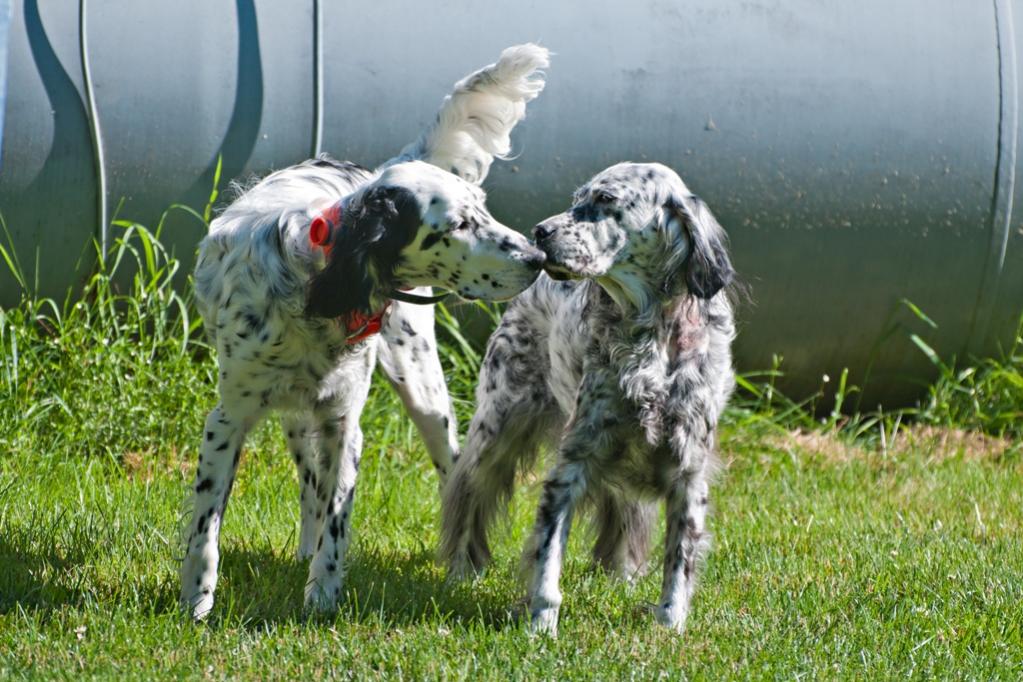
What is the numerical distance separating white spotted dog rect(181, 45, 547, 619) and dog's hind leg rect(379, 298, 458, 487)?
22 mm

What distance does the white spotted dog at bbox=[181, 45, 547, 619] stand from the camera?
398 cm

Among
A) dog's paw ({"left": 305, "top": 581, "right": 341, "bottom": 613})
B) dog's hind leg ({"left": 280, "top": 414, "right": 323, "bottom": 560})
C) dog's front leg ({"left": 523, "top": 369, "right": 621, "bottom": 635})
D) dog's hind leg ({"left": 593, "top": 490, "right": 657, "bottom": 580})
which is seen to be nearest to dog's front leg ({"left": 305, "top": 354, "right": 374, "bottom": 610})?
dog's paw ({"left": 305, "top": 581, "right": 341, "bottom": 613})

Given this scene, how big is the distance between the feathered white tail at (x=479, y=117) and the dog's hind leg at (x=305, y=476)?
1007 mm

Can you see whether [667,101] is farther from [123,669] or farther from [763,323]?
[123,669]

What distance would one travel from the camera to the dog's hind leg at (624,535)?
4.95 metres

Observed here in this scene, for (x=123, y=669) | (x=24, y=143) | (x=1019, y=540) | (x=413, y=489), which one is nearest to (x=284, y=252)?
(x=123, y=669)

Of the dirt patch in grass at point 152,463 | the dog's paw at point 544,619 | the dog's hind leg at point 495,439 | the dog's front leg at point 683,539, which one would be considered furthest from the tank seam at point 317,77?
the dog's paw at point 544,619

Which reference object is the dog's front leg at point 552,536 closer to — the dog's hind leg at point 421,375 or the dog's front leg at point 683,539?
the dog's front leg at point 683,539

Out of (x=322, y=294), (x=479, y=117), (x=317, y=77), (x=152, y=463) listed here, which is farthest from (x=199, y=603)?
(x=317, y=77)

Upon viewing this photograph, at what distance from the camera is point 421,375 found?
197 inches

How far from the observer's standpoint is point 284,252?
4.15 metres

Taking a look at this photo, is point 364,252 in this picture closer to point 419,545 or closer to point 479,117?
point 479,117

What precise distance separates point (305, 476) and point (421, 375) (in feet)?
1.83

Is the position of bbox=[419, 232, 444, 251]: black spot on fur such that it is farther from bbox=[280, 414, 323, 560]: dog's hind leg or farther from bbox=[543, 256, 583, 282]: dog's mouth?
bbox=[280, 414, 323, 560]: dog's hind leg
